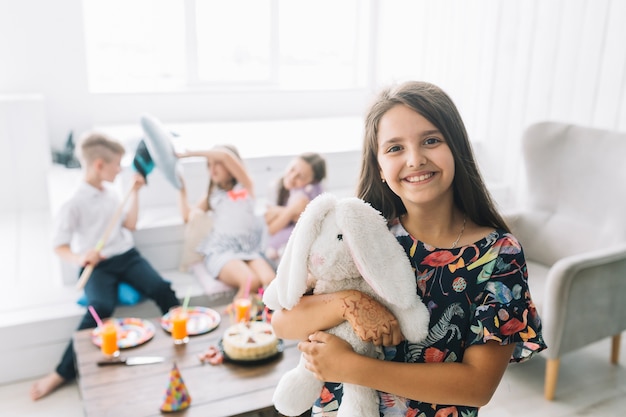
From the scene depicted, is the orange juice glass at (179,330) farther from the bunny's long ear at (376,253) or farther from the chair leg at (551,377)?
the chair leg at (551,377)

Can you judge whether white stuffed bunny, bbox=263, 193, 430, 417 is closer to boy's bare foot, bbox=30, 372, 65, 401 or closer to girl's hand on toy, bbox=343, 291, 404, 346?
girl's hand on toy, bbox=343, 291, 404, 346

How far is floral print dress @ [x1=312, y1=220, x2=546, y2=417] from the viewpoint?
886 millimetres

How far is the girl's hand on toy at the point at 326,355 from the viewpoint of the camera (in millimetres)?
921

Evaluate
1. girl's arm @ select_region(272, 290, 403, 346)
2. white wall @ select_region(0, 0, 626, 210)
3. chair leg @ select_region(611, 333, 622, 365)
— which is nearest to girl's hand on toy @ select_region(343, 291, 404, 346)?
girl's arm @ select_region(272, 290, 403, 346)

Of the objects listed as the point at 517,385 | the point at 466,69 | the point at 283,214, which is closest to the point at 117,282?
the point at 283,214

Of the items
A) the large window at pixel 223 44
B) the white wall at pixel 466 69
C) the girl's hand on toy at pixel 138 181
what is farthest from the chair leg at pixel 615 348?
the large window at pixel 223 44

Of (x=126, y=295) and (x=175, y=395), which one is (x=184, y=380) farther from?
(x=126, y=295)

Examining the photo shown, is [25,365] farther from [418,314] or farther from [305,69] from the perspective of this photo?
[305,69]

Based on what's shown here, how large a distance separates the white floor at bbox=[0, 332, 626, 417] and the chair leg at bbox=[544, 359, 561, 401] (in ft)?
0.09

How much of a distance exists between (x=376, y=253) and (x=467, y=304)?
17 cm

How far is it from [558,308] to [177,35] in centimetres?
327

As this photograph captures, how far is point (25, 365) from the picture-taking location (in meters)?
2.29

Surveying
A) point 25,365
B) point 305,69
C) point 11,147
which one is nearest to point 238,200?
point 25,365

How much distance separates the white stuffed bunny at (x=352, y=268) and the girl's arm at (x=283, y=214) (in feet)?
5.23
